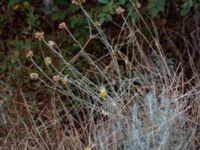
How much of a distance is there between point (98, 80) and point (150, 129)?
65 cm

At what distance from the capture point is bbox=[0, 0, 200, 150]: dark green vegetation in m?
3.34

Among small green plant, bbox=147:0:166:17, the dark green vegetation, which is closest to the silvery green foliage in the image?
the dark green vegetation

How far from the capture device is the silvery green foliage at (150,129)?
3240 mm

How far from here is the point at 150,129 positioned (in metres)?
3.29

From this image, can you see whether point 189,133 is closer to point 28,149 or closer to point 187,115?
point 187,115

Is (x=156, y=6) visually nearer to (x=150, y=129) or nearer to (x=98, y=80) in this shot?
(x=98, y=80)

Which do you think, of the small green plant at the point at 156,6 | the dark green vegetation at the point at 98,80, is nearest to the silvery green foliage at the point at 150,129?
the dark green vegetation at the point at 98,80

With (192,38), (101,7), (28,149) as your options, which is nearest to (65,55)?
(101,7)

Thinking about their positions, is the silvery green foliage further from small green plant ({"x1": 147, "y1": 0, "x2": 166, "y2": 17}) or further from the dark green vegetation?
small green plant ({"x1": 147, "y1": 0, "x2": 166, "y2": 17})

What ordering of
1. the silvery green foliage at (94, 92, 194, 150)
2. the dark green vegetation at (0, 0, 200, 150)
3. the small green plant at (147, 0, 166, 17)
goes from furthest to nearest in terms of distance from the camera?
the small green plant at (147, 0, 166, 17), the dark green vegetation at (0, 0, 200, 150), the silvery green foliage at (94, 92, 194, 150)

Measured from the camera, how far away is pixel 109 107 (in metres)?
3.36

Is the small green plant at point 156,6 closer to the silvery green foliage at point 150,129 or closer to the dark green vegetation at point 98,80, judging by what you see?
the dark green vegetation at point 98,80

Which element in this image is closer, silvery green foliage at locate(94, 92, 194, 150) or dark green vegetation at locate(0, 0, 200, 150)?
silvery green foliage at locate(94, 92, 194, 150)

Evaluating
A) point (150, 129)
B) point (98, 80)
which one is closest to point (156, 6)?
point (98, 80)
